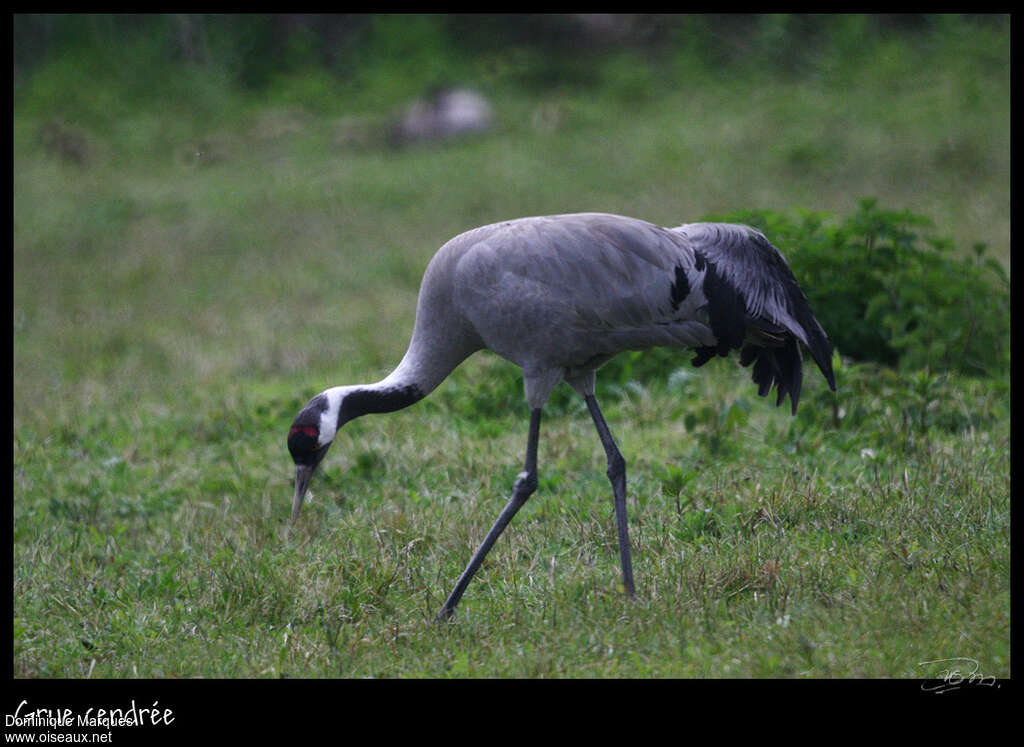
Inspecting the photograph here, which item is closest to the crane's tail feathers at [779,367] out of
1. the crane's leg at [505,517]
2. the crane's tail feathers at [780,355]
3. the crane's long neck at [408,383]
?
the crane's tail feathers at [780,355]

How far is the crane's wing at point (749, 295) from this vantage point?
14.0ft

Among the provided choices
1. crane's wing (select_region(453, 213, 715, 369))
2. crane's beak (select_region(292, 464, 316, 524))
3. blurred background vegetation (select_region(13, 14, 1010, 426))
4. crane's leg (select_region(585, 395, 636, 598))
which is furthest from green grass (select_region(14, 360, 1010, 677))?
blurred background vegetation (select_region(13, 14, 1010, 426))

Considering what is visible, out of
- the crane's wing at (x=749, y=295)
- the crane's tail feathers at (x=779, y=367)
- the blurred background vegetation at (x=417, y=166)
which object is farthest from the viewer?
the blurred background vegetation at (x=417, y=166)

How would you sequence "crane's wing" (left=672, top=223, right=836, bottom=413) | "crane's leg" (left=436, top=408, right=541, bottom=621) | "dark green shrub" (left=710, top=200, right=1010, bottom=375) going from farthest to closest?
1. "dark green shrub" (left=710, top=200, right=1010, bottom=375)
2. "crane's wing" (left=672, top=223, right=836, bottom=413)
3. "crane's leg" (left=436, top=408, right=541, bottom=621)

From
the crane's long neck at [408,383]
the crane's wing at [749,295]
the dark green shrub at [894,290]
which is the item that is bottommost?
the dark green shrub at [894,290]

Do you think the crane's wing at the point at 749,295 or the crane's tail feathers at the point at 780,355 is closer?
the crane's wing at the point at 749,295

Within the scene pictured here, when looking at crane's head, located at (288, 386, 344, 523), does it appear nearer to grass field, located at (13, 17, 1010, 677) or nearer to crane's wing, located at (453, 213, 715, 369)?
grass field, located at (13, 17, 1010, 677)

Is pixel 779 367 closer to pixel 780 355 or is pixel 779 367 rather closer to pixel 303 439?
pixel 780 355

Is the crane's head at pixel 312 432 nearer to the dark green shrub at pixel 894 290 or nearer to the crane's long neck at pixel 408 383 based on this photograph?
the crane's long neck at pixel 408 383

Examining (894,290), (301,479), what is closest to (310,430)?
(301,479)

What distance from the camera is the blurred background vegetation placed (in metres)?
8.09

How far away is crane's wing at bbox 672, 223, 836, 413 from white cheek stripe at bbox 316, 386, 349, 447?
1.41 metres
